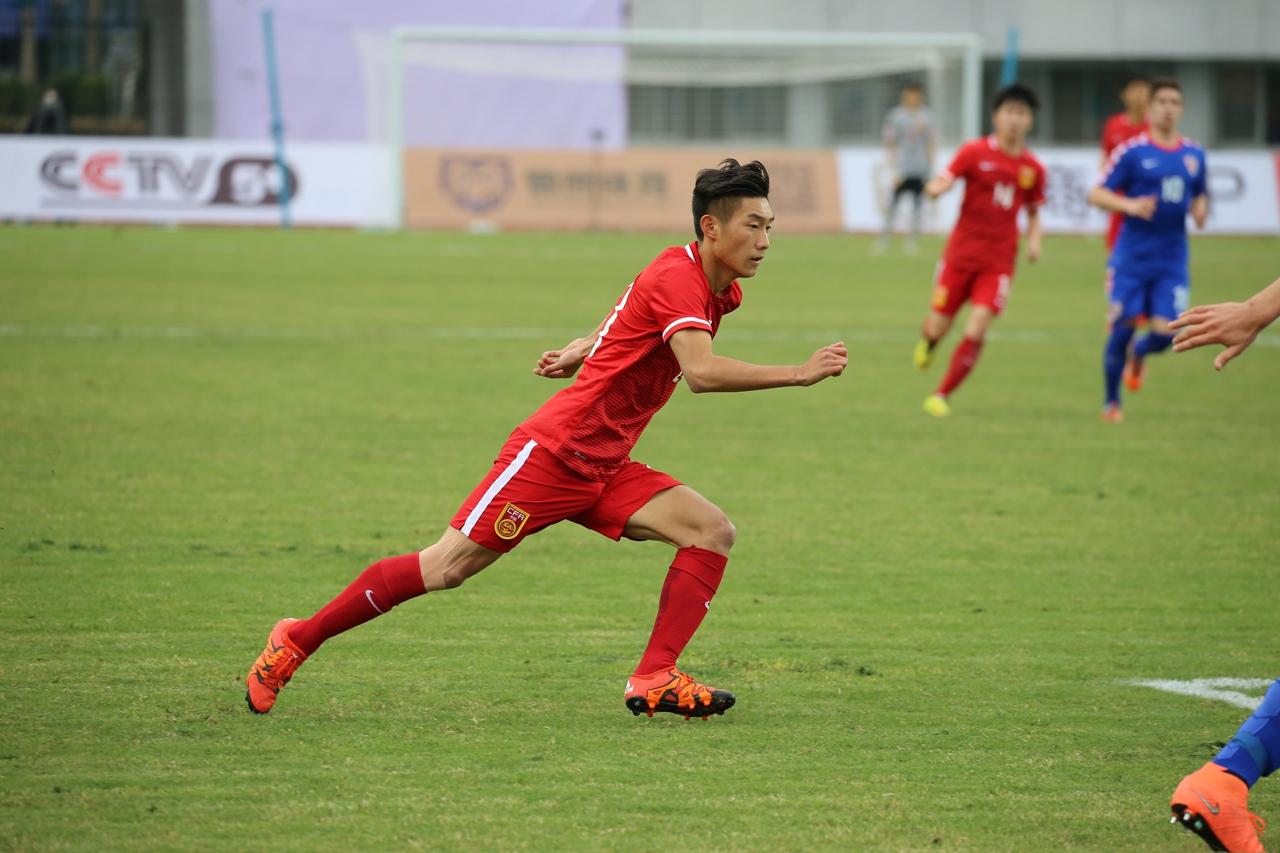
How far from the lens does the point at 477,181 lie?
29.8 m

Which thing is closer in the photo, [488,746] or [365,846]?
[365,846]

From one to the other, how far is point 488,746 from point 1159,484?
5.92 meters

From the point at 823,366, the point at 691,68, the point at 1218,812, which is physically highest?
the point at 691,68

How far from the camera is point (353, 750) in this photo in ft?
15.7

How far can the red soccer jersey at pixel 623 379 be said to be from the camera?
510 cm

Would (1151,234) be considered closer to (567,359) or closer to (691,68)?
(567,359)

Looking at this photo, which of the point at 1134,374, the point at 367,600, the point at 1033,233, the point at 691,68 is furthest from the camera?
the point at 691,68

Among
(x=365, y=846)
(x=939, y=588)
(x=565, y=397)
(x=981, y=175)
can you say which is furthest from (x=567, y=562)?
(x=981, y=175)

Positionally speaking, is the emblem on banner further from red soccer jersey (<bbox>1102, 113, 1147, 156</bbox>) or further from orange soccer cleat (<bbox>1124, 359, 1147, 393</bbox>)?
orange soccer cleat (<bbox>1124, 359, 1147, 393</bbox>)

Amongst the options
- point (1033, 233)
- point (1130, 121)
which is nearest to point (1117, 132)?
point (1130, 121)

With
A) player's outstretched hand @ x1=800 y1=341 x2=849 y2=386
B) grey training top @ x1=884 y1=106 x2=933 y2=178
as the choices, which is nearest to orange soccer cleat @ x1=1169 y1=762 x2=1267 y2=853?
player's outstretched hand @ x1=800 y1=341 x2=849 y2=386

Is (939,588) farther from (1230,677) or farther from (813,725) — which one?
(813,725)

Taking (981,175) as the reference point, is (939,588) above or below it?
below

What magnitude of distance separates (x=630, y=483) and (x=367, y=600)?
35.4 inches
